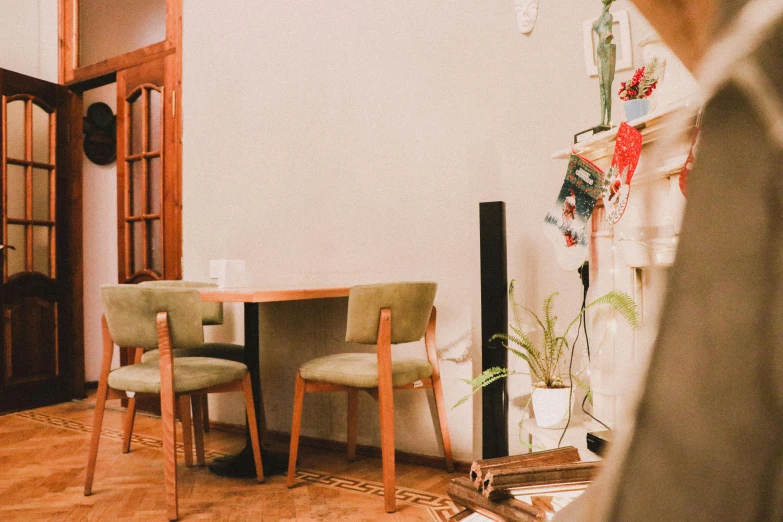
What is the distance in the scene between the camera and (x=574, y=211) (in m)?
1.66

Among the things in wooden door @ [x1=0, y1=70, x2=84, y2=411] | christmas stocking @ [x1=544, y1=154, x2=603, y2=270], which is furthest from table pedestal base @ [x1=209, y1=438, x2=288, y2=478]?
wooden door @ [x1=0, y1=70, x2=84, y2=411]

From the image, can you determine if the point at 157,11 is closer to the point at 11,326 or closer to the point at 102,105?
the point at 102,105

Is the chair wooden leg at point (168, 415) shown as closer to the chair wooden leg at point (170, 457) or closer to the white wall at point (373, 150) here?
the chair wooden leg at point (170, 457)

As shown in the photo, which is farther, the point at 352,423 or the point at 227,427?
the point at 227,427

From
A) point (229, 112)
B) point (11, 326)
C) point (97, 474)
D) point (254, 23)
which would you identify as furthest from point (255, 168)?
point (11, 326)

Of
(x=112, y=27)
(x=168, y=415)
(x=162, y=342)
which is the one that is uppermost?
(x=112, y=27)

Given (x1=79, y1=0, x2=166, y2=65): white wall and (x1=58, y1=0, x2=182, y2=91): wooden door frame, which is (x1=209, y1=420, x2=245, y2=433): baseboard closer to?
(x1=58, y1=0, x2=182, y2=91): wooden door frame

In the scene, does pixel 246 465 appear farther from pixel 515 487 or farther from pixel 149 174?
pixel 149 174

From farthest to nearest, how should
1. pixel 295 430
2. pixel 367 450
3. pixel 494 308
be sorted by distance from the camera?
pixel 367 450, pixel 295 430, pixel 494 308

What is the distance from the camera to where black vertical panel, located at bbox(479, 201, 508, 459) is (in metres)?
2.14

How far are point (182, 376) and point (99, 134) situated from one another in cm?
346

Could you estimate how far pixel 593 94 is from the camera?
2.28 m

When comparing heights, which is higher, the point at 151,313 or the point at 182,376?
the point at 151,313

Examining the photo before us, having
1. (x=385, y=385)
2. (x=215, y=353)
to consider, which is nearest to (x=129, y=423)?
(x=215, y=353)
